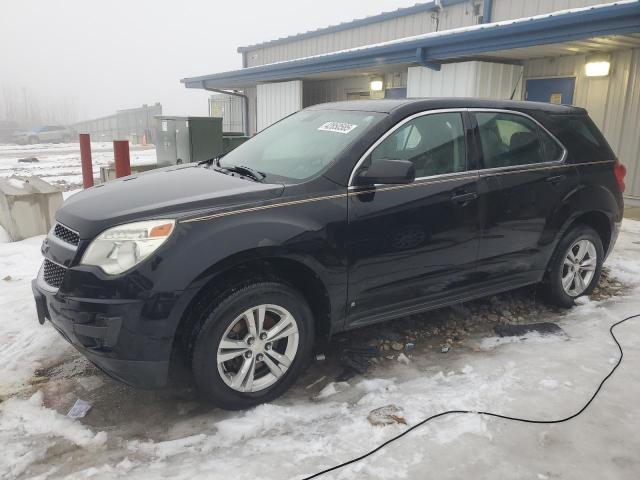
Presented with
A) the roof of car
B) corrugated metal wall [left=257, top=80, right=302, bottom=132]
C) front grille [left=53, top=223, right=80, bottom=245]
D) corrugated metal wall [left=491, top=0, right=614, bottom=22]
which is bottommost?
front grille [left=53, top=223, right=80, bottom=245]

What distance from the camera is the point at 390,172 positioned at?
310cm

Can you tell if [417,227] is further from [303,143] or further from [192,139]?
[192,139]

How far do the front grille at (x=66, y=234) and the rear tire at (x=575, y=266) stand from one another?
3.61 m

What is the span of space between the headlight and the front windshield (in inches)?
37.1

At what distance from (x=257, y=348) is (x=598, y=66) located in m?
8.47

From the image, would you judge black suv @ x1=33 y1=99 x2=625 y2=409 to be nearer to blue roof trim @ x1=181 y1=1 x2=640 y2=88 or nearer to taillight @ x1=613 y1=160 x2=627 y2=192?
taillight @ x1=613 y1=160 x2=627 y2=192

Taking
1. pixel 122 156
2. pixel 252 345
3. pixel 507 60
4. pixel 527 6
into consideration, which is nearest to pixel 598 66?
pixel 507 60

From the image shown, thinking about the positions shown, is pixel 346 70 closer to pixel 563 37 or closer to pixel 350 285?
pixel 563 37

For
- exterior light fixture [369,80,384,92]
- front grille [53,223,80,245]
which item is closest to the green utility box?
exterior light fixture [369,80,384,92]

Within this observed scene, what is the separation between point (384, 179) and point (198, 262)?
1193 mm

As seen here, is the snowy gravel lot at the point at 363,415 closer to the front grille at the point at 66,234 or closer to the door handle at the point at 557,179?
the front grille at the point at 66,234

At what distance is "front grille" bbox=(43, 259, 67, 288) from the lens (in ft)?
9.43

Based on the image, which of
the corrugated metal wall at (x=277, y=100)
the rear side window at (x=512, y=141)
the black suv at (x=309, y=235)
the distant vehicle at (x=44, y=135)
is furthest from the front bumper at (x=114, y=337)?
the distant vehicle at (x=44, y=135)

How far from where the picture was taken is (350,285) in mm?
3234
